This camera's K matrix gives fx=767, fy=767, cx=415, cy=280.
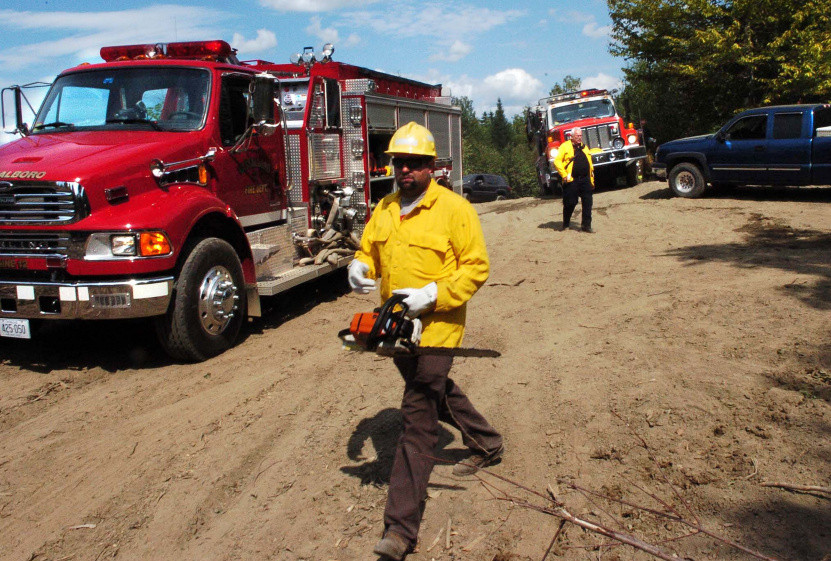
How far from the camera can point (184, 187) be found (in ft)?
22.8

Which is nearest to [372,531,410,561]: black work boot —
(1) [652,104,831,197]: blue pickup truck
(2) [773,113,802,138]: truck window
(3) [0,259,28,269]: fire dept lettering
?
(3) [0,259,28,269]: fire dept lettering

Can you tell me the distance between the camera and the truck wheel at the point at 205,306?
6539 mm

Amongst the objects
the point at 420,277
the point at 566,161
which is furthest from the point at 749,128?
the point at 420,277

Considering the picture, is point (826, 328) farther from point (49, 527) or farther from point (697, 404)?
point (49, 527)

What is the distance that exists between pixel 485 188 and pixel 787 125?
59.3ft

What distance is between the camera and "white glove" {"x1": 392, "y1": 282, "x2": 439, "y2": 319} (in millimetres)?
3643

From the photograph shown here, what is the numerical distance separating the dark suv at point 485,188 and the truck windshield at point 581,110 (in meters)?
10.9

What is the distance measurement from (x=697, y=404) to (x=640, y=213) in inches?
391

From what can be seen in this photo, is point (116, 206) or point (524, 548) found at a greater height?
point (116, 206)

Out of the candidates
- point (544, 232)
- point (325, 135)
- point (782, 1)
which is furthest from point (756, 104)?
point (325, 135)


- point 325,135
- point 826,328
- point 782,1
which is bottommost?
point 826,328

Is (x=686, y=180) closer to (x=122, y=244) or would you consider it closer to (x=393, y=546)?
(x=122, y=244)

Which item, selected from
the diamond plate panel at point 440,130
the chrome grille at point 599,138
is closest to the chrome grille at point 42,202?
the diamond plate panel at point 440,130

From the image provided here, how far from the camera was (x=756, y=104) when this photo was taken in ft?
70.3
